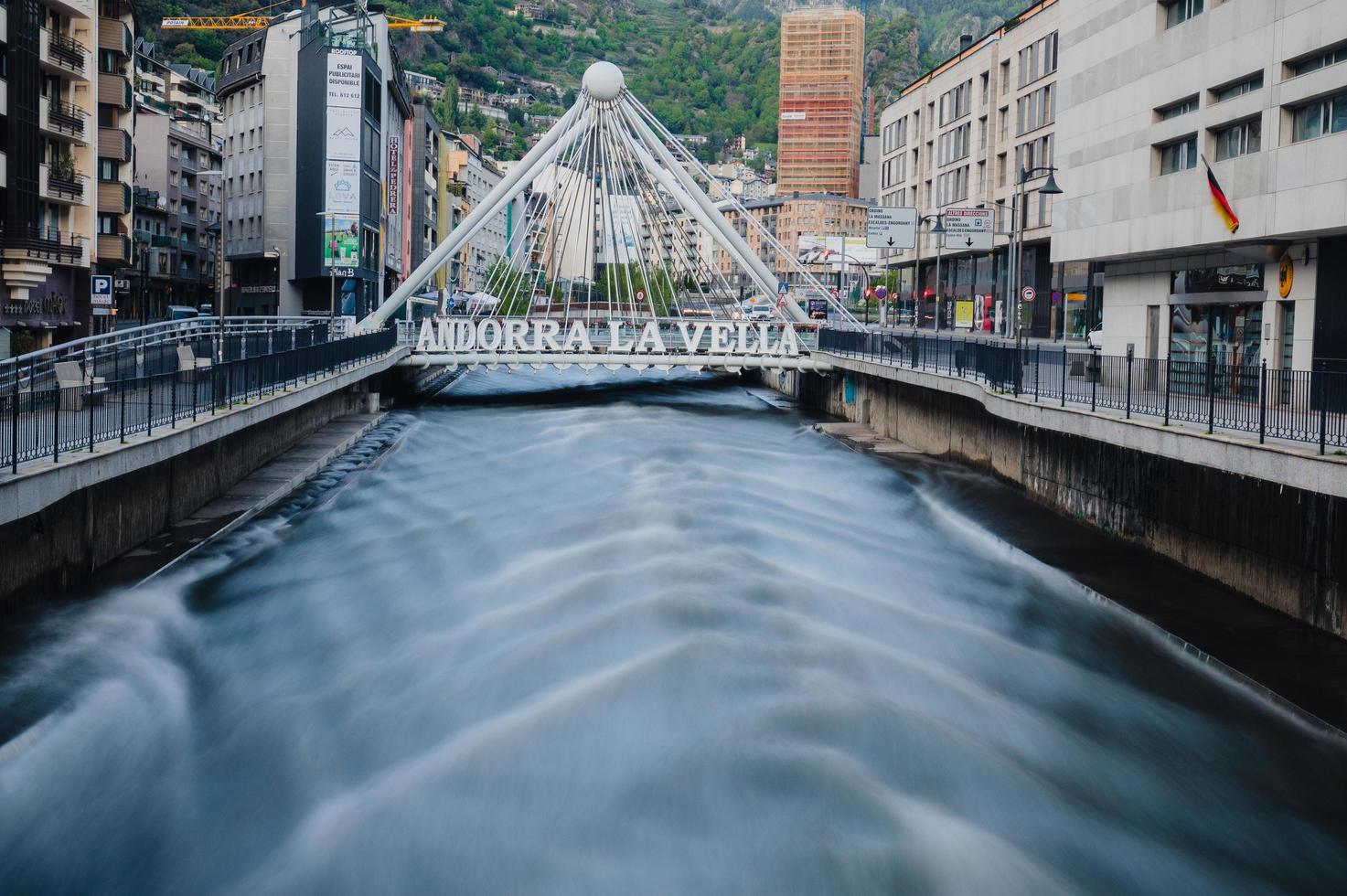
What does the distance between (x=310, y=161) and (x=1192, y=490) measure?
74.7 m

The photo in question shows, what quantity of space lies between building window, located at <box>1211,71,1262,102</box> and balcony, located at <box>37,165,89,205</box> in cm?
3351

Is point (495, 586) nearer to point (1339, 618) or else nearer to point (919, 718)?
point (919, 718)

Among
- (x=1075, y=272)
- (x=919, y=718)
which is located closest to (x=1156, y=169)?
(x=919, y=718)

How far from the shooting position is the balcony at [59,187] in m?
42.9

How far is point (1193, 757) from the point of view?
1470 cm

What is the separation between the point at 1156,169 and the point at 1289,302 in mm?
6281

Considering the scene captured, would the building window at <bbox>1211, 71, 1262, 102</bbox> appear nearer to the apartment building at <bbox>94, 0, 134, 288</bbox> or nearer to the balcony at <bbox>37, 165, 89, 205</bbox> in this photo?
the balcony at <bbox>37, 165, 89, 205</bbox>

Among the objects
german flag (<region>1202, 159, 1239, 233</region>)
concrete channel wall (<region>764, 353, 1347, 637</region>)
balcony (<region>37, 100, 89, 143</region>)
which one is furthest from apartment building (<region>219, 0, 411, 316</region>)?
german flag (<region>1202, 159, 1239, 233</region>)

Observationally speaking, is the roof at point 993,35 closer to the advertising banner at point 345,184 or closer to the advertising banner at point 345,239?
the advertising banner at point 345,184

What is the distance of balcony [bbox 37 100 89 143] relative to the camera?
4328 centimetres

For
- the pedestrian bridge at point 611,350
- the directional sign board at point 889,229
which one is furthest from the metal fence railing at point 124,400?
the directional sign board at point 889,229

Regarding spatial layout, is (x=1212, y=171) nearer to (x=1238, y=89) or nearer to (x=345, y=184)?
(x=1238, y=89)

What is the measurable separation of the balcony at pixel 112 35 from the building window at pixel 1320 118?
40422mm

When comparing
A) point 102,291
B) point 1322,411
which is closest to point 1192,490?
point 1322,411
